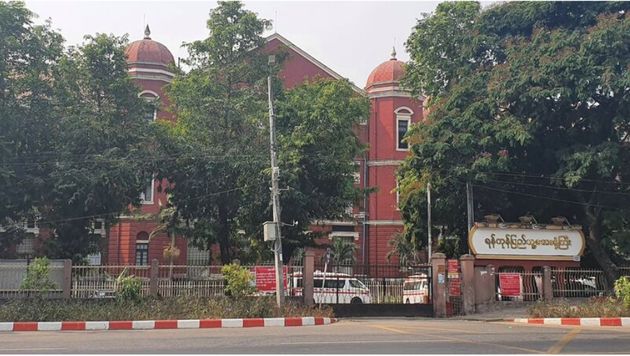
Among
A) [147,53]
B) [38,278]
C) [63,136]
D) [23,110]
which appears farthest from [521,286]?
[147,53]

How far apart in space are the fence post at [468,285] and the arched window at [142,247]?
2254 cm

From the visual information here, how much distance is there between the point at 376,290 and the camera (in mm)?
20500

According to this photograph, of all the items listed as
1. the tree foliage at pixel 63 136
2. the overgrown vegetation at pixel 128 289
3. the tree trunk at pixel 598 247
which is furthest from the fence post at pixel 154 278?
the tree trunk at pixel 598 247

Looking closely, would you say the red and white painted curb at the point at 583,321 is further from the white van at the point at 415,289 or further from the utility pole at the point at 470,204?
the utility pole at the point at 470,204

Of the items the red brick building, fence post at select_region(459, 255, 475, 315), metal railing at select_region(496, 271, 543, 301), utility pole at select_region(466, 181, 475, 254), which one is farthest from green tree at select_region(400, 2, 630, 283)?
the red brick building

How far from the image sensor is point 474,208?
2559 cm

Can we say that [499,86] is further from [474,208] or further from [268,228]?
[268,228]

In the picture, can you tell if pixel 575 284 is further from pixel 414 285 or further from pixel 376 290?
pixel 376 290

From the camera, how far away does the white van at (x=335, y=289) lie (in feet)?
65.0

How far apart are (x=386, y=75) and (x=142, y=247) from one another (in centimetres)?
1971

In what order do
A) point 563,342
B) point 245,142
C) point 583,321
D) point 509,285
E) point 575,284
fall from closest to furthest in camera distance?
point 563,342 → point 583,321 → point 509,285 → point 575,284 → point 245,142

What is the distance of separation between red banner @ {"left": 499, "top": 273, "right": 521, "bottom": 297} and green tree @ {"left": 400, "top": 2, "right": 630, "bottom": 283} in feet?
12.6

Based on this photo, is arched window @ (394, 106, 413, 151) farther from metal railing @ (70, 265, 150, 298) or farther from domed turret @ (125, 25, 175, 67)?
metal railing @ (70, 265, 150, 298)

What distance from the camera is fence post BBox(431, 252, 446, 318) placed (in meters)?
20.1
